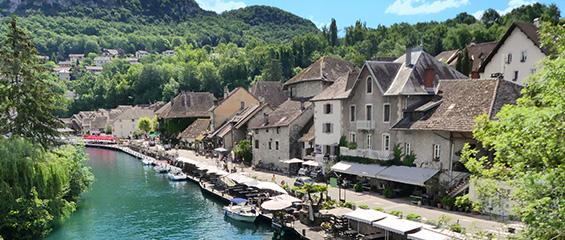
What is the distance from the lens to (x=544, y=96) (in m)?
10.8

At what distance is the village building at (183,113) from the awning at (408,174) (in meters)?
59.1

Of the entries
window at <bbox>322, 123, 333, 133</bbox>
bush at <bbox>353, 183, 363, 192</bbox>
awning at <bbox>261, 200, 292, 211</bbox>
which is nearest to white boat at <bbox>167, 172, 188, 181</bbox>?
window at <bbox>322, 123, 333, 133</bbox>

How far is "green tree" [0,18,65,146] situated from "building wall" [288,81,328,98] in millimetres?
31126

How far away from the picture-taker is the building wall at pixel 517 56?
4384 centimetres

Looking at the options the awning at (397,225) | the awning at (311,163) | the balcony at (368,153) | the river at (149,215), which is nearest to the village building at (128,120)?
the river at (149,215)

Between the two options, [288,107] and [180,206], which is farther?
[288,107]

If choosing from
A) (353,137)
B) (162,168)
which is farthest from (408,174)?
(162,168)

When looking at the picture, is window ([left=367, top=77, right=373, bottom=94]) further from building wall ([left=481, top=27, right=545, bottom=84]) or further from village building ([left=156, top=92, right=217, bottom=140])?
village building ([left=156, top=92, right=217, bottom=140])

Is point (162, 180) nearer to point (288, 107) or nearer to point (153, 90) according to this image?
point (288, 107)

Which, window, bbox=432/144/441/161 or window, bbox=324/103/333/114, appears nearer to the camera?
window, bbox=432/144/441/161

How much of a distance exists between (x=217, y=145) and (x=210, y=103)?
24923 mm

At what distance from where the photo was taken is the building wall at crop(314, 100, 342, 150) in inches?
1790

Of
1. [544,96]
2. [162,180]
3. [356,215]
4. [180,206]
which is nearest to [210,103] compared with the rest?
[162,180]

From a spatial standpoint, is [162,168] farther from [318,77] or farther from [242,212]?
[242,212]
